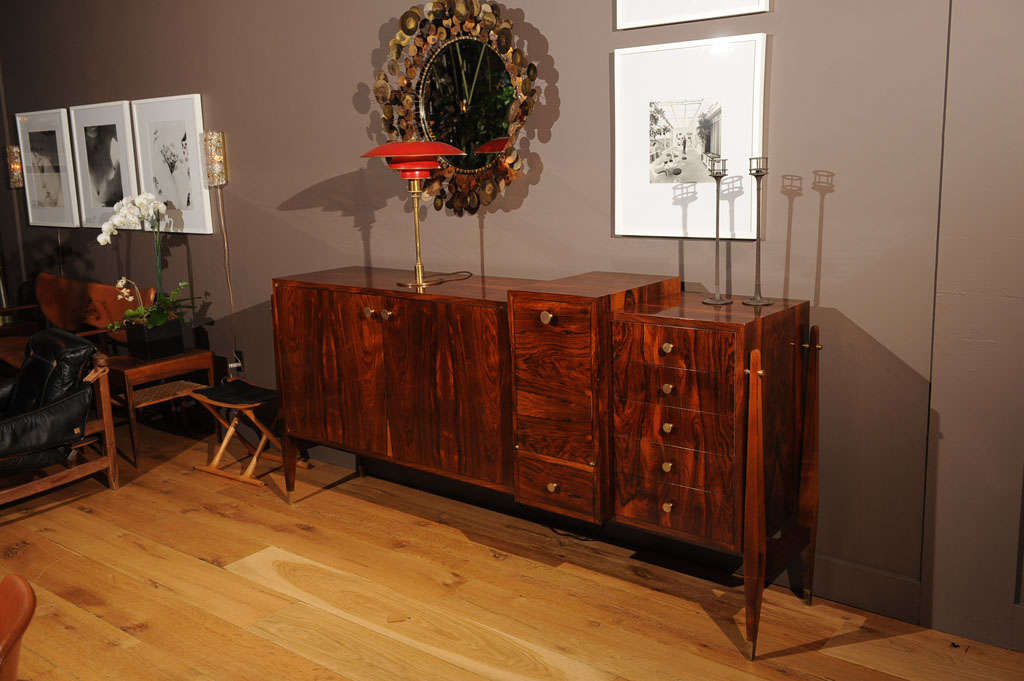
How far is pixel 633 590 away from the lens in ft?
11.5

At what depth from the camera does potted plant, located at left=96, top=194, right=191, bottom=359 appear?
5.42m

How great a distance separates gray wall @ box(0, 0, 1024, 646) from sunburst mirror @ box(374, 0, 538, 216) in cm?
10

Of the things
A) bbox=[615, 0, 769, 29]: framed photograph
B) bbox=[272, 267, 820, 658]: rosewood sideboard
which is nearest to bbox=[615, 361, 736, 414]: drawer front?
bbox=[272, 267, 820, 658]: rosewood sideboard

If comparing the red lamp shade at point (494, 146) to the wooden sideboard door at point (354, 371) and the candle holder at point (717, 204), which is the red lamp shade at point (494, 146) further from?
the candle holder at point (717, 204)

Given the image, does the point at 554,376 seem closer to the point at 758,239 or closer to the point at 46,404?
the point at 758,239

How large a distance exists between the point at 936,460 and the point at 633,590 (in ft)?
4.15

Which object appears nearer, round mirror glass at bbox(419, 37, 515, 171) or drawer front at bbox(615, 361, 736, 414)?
drawer front at bbox(615, 361, 736, 414)

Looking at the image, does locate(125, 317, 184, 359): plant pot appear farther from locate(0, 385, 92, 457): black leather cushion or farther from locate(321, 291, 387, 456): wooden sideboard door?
locate(321, 291, 387, 456): wooden sideboard door

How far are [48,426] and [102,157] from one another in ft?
8.85

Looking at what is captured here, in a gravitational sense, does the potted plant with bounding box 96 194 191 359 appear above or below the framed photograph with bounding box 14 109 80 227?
below

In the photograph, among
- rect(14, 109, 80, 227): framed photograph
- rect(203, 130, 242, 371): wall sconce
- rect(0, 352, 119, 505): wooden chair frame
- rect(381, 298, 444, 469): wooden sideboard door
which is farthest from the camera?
rect(14, 109, 80, 227): framed photograph

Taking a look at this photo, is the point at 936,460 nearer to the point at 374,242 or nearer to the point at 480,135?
the point at 480,135

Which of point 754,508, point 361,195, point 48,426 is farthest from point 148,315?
point 754,508

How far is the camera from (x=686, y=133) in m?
3.48
